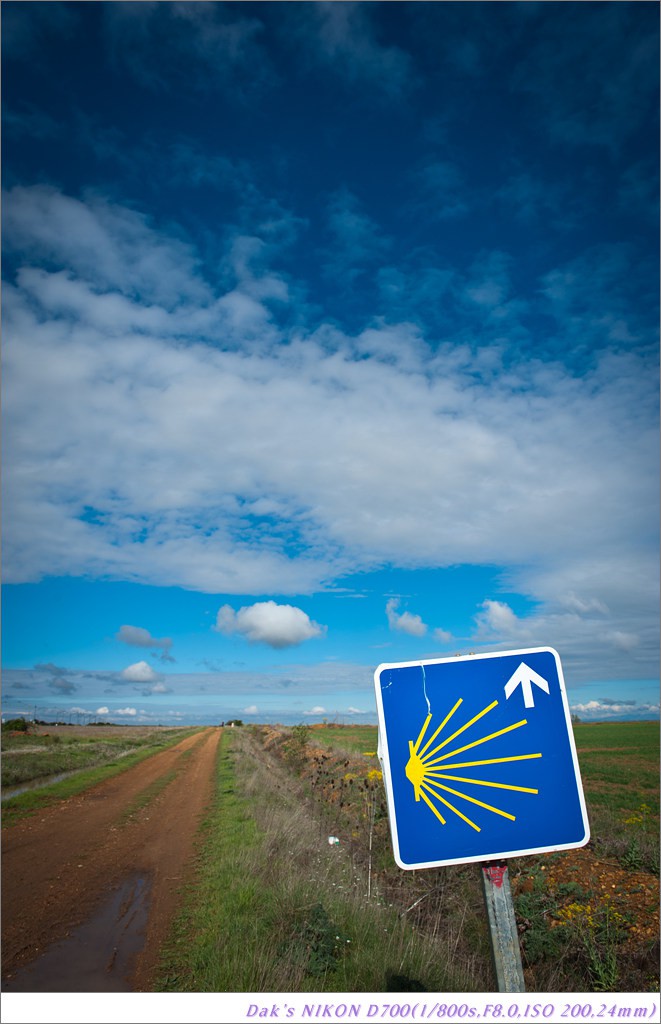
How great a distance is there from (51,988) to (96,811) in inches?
395

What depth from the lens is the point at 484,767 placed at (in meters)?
1.63

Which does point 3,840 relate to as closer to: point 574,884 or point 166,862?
point 166,862

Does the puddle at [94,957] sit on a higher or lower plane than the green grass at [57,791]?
higher

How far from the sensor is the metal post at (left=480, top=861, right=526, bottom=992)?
1691mm

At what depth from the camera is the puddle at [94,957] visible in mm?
4945

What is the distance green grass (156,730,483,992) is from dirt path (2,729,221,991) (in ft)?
1.27

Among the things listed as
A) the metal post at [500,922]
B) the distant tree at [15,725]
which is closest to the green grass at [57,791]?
the metal post at [500,922]

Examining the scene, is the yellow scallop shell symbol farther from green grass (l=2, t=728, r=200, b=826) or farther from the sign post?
green grass (l=2, t=728, r=200, b=826)

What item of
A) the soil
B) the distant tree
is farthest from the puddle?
the distant tree

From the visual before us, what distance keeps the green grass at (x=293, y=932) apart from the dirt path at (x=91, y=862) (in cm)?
39

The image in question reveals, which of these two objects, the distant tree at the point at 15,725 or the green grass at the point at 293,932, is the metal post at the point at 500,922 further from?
the distant tree at the point at 15,725

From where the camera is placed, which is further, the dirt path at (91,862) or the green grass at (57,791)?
the green grass at (57,791)

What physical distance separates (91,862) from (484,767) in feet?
33.5

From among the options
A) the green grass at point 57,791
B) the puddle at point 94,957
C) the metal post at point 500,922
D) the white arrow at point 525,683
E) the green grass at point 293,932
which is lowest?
the green grass at point 57,791
